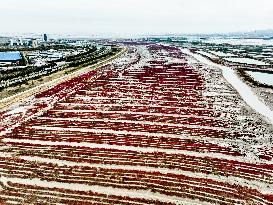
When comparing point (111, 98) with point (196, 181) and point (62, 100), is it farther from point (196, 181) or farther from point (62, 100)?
point (196, 181)

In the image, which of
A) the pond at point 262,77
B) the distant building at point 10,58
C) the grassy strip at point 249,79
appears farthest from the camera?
the distant building at point 10,58

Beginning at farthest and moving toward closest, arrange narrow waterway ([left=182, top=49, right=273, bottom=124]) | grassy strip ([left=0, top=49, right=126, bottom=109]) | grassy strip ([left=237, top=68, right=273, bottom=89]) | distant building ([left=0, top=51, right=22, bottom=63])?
distant building ([left=0, top=51, right=22, bottom=63]) < grassy strip ([left=237, top=68, right=273, bottom=89]) < grassy strip ([left=0, top=49, right=126, bottom=109]) < narrow waterway ([left=182, top=49, right=273, bottom=124])

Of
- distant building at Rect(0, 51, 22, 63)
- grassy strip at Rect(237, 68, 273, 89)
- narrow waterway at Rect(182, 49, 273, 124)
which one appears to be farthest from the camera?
distant building at Rect(0, 51, 22, 63)

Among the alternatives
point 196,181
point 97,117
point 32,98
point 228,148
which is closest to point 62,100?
point 32,98

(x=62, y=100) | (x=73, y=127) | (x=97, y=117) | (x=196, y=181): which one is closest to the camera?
(x=196, y=181)

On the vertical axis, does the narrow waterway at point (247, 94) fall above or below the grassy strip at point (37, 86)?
below

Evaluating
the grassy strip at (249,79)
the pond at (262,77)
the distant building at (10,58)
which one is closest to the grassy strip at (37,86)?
the distant building at (10,58)

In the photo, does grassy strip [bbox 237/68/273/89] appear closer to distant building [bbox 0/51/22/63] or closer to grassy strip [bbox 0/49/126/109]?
grassy strip [bbox 0/49/126/109]

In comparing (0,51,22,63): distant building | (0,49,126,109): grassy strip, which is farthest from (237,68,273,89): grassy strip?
(0,51,22,63): distant building

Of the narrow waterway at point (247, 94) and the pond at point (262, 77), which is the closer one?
the narrow waterway at point (247, 94)

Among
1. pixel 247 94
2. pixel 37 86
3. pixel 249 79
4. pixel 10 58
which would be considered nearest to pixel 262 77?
pixel 249 79

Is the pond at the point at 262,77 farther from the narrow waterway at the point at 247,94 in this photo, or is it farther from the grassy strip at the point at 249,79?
the narrow waterway at the point at 247,94
